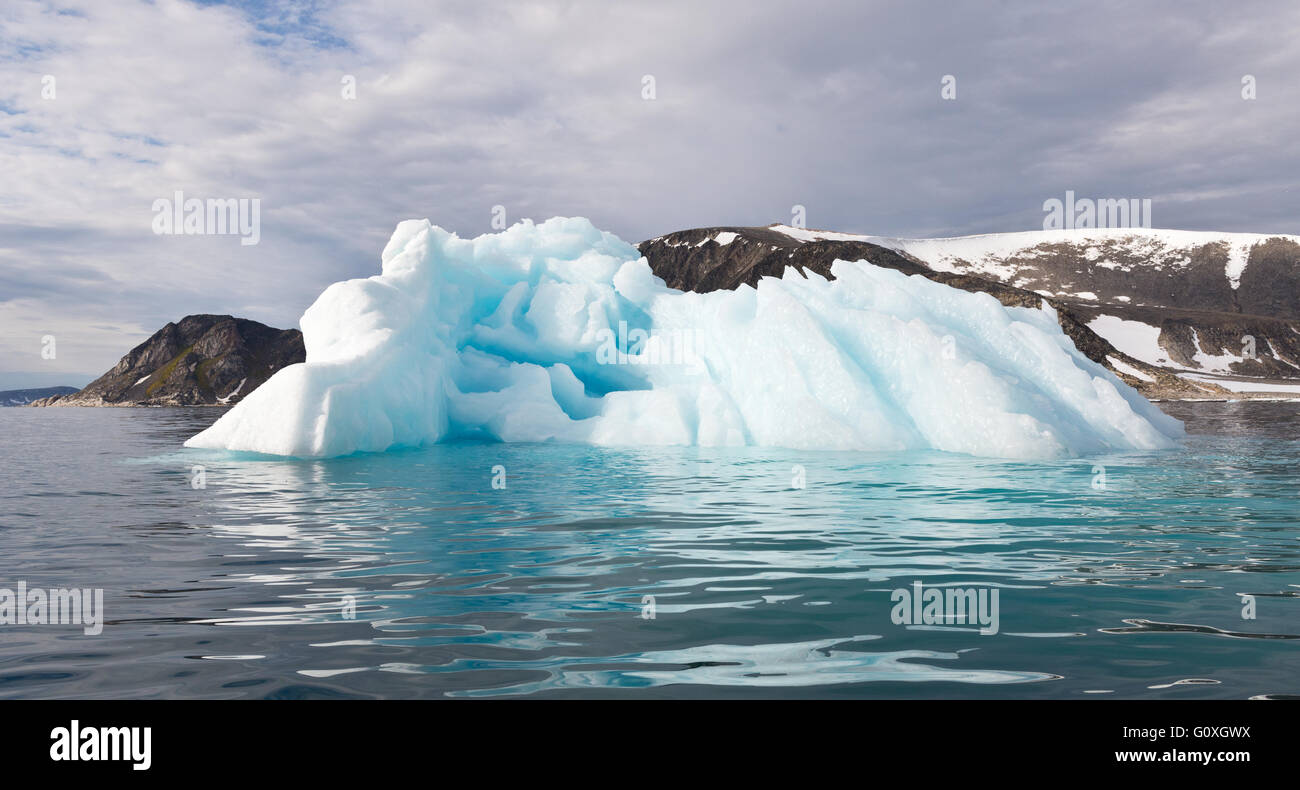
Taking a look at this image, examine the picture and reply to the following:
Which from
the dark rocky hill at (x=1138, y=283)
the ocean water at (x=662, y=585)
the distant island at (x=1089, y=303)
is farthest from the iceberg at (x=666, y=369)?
the distant island at (x=1089, y=303)

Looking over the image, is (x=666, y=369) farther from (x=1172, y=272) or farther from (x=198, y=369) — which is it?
(x=1172, y=272)

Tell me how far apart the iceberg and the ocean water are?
15.9ft

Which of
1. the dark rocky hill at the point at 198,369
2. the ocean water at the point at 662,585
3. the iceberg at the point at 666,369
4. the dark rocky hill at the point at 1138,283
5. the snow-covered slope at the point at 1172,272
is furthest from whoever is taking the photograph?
the snow-covered slope at the point at 1172,272

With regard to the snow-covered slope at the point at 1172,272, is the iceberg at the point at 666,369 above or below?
below

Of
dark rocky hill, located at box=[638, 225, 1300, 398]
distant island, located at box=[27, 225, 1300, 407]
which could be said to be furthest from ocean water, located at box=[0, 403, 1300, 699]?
distant island, located at box=[27, 225, 1300, 407]

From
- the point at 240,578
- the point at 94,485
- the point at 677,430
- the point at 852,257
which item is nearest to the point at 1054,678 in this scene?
the point at 240,578

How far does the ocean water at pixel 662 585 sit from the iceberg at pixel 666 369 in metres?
4.83

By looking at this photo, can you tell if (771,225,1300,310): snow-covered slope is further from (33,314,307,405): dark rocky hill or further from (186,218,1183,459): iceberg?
(186,218,1183,459): iceberg

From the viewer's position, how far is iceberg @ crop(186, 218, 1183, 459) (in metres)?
19.5

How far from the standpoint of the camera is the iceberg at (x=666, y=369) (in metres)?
19.5

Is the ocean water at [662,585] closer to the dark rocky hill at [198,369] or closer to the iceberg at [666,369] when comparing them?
the iceberg at [666,369]

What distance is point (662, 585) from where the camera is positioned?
22.9 ft
